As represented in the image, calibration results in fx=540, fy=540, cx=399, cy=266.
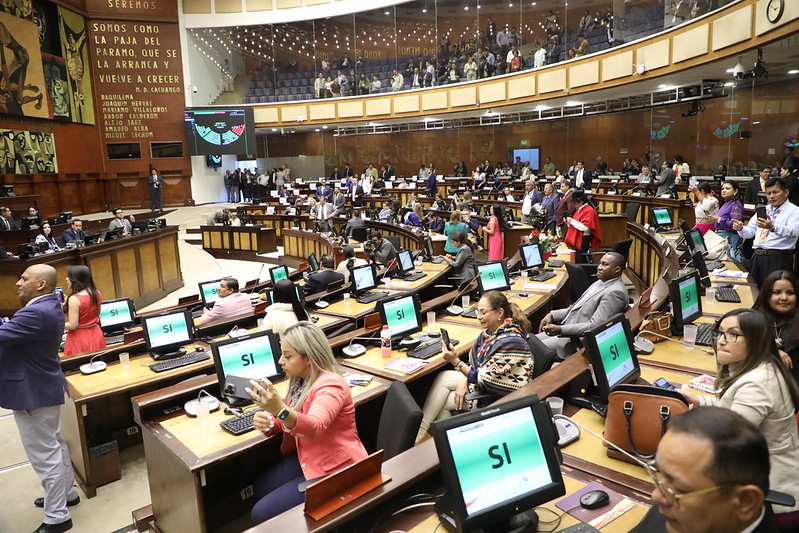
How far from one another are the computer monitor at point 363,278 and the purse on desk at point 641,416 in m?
4.33

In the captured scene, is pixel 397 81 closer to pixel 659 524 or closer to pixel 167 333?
pixel 167 333

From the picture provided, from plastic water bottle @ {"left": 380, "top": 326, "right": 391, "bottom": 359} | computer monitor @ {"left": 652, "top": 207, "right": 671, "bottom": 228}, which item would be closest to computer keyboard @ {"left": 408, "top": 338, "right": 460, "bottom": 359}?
plastic water bottle @ {"left": 380, "top": 326, "right": 391, "bottom": 359}

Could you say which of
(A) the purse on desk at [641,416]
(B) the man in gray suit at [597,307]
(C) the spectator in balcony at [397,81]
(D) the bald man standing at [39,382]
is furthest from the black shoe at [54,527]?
(C) the spectator in balcony at [397,81]

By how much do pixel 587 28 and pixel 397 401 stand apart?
13.7 meters

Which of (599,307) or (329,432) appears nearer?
(329,432)

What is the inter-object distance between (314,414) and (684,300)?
126 inches

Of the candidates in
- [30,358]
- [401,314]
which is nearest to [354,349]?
[401,314]

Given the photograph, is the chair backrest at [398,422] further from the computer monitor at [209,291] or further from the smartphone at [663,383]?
the computer monitor at [209,291]

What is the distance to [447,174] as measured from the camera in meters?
22.0

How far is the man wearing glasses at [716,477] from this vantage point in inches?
50.5

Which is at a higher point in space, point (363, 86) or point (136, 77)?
point (136, 77)

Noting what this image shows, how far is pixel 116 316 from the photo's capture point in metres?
5.93

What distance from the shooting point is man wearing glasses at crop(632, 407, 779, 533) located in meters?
1.28

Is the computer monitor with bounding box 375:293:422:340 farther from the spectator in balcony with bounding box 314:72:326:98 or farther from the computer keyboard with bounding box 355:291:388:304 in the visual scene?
the spectator in balcony with bounding box 314:72:326:98
